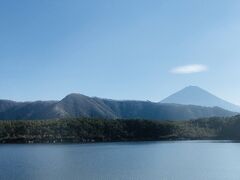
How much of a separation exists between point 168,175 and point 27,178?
83.9 ft

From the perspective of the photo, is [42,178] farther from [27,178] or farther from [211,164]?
[211,164]

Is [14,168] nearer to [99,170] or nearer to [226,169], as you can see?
[99,170]

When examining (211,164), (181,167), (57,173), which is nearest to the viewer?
(57,173)

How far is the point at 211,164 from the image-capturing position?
101 meters

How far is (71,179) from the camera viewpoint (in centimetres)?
7606

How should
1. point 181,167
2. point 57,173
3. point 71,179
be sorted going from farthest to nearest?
point 181,167 < point 57,173 < point 71,179

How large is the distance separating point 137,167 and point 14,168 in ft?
88.1

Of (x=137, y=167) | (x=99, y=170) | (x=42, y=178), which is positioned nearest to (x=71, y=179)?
(x=42, y=178)

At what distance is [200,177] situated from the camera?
7762cm

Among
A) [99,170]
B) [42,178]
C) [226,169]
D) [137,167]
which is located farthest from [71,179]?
[226,169]

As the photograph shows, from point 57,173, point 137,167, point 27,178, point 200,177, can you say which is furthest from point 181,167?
point 27,178

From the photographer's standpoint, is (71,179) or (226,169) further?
(226,169)

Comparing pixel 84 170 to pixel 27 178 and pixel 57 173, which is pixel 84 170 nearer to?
pixel 57 173

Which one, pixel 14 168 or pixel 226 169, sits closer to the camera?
pixel 226 169
